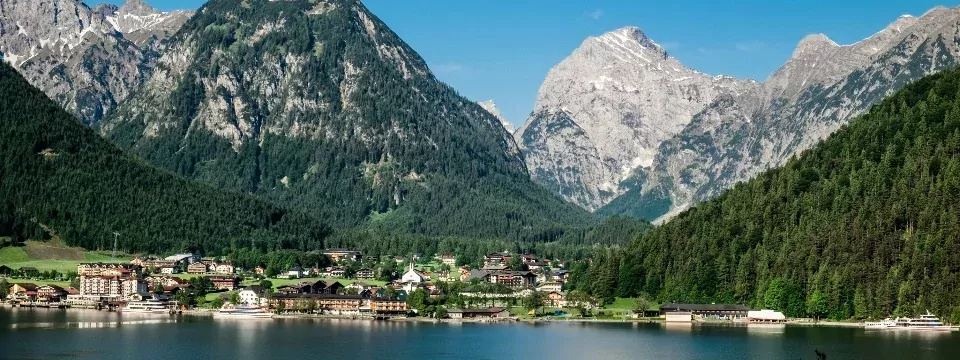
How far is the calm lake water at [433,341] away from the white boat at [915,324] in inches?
189

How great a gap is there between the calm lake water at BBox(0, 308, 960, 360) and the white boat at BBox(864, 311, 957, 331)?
4801 mm

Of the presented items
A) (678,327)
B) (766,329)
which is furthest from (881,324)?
(678,327)

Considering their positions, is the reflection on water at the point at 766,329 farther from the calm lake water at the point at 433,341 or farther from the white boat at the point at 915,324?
the white boat at the point at 915,324

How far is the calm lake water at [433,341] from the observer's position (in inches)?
5630

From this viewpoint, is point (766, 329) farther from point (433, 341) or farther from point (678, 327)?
point (433, 341)

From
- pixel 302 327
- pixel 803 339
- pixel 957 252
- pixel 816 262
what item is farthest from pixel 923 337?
pixel 302 327

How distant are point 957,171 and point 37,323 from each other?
127822mm

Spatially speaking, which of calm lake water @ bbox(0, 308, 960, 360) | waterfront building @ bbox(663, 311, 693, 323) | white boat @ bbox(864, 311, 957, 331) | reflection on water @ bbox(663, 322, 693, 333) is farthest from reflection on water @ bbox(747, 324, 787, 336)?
waterfront building @ bbox(663, 311, 693, 323)

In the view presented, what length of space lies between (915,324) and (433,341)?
198 feet

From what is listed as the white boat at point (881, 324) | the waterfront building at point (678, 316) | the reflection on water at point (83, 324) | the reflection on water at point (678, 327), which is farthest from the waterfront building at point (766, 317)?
the reflection on water at point (83, 324)

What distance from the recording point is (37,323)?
582ft

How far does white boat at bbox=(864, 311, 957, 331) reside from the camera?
560 feet

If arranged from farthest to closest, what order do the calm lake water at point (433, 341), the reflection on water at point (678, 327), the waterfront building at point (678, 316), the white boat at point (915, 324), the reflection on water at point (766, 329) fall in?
the waterfront building at point (678, 316)
the reflection on water at point (678, 327)
the reflection on water at point (766, 329)
the white boat at point (915, 324)
the calm lake water at point (433, 341)

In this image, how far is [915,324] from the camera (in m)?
172
